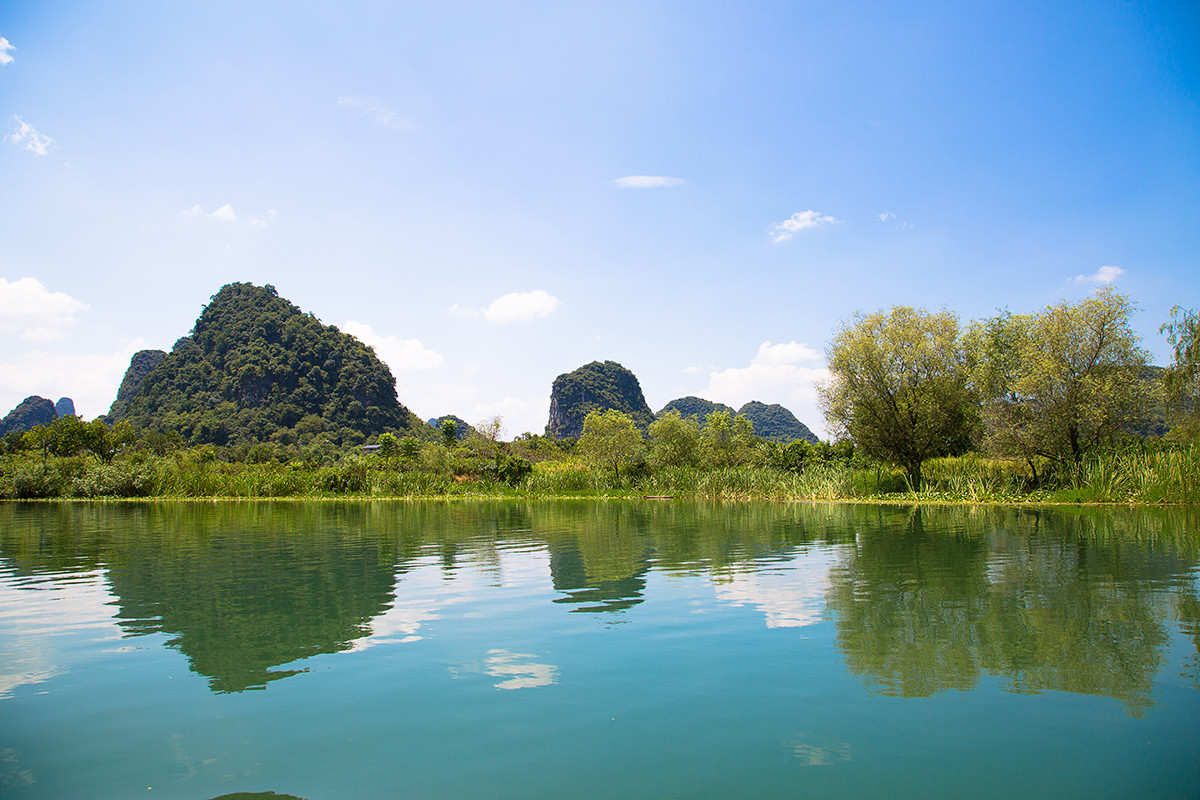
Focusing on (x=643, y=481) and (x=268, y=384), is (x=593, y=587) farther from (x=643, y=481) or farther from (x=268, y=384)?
(x=268, y=384)

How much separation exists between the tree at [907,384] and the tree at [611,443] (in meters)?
17.0

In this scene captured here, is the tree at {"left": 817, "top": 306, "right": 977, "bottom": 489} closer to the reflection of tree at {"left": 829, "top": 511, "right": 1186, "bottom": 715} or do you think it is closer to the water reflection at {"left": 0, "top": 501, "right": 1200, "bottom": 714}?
the water reflection at {"left": 0, "top": 501, "right": 1200, "bottom": 714}

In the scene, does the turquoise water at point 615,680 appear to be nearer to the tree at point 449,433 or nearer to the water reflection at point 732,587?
the water reflection at point 732,587

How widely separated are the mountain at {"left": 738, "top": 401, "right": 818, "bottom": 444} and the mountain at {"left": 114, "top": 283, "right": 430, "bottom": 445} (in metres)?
95.0

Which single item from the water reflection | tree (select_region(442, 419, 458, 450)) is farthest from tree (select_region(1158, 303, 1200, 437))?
tree (select_region(442, 419, 458, 450))

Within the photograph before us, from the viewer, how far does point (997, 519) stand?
2023cm

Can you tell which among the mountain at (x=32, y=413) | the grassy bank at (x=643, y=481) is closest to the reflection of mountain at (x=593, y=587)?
the grassy bank at (x=643, y=481)

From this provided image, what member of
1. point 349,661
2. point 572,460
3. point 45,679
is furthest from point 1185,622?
point 572,460

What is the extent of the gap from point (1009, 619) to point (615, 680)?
4510mm

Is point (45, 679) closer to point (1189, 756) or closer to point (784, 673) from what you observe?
point (784, 673)

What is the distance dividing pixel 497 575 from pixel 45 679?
626 cm

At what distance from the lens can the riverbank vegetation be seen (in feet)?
95.0

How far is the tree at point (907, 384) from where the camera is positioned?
119ft

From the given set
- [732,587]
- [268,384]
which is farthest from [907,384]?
[268,384]
